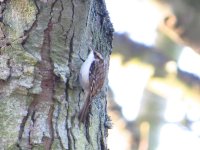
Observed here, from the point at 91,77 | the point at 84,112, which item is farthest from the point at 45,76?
the point at 91,77

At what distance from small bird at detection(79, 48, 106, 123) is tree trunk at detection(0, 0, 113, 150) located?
27 mm

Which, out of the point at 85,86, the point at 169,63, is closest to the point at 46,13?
the point at 85,86

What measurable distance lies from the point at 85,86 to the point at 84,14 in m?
0.28

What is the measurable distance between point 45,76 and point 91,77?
0.67 m

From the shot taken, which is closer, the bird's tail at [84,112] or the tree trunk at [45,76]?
the tree trunk at [45,76]

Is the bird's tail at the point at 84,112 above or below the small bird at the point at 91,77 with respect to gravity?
below

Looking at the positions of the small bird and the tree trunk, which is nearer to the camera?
the tree trunk

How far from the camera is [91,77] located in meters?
2.98

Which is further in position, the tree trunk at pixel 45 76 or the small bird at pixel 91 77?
the small bird at pixel 91 77

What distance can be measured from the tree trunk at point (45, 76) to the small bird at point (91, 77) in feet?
0.09

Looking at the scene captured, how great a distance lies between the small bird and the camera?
240 centimetres

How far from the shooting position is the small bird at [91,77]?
7.87 ft

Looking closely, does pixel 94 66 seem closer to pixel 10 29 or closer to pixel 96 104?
pixel 96 104

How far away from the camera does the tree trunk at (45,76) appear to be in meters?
2.23
